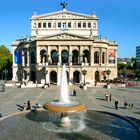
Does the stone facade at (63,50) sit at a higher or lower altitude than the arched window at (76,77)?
higher

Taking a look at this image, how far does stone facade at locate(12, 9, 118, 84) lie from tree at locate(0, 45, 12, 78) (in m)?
23.0

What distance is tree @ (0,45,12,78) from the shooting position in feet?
391

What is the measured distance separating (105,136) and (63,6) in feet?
251

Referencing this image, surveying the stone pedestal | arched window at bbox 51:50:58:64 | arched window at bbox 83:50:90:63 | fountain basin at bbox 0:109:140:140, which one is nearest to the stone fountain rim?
fountain basin at bbox 0:109:140:140

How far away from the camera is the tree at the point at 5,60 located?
119m

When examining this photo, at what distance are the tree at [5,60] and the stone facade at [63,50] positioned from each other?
23.0 meters

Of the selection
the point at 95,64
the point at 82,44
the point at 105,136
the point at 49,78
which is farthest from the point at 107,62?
the point at 105,136

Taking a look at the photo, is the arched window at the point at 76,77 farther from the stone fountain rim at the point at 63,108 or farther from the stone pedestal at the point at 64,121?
the stone fountain rim at the point at 63,108

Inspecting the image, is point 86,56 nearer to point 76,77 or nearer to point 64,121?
point 76,77

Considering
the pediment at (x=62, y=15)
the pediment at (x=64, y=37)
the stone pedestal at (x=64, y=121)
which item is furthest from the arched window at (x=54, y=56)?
the stone pedestal at (x=64, y=121)

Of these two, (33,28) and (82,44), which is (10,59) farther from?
(82,44)

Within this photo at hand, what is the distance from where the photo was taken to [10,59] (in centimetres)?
12775

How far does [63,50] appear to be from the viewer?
3526 inches

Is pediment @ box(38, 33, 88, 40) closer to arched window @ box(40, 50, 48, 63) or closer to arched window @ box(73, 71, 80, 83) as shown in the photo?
arched window @ box(40, 50, 48, 63)
